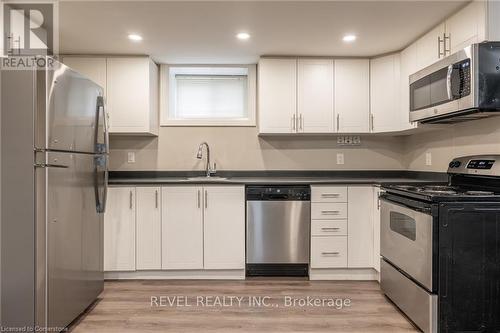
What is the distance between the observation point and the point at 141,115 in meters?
3.32

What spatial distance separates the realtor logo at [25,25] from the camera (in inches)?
88.7

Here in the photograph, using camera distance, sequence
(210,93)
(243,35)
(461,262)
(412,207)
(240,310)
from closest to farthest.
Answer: (461,262) → (412,207) → (240,310) → (243,35) → (210,93)

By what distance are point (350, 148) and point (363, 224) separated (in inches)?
37.1

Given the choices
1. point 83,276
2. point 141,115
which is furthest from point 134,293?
point 141,115

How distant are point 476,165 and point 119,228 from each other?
9.72 feet

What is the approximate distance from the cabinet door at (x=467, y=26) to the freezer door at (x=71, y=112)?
8.50 feet

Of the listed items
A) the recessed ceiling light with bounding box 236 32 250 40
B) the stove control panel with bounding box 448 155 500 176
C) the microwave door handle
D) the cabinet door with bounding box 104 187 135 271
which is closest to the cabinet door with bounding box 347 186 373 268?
the stove control panel with bounding box 448 155 500 176

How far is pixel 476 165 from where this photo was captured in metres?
2.37

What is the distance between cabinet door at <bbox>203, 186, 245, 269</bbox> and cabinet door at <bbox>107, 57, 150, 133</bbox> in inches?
41.3

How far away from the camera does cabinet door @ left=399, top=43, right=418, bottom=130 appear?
2.96m

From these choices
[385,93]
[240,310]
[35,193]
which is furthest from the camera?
[385,93]

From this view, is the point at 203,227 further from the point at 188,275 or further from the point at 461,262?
the point at 461,262

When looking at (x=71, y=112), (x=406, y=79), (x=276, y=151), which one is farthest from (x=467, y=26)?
(x=71, y=112)

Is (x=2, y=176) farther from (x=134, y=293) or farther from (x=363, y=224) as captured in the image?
(x=363, y=224)
